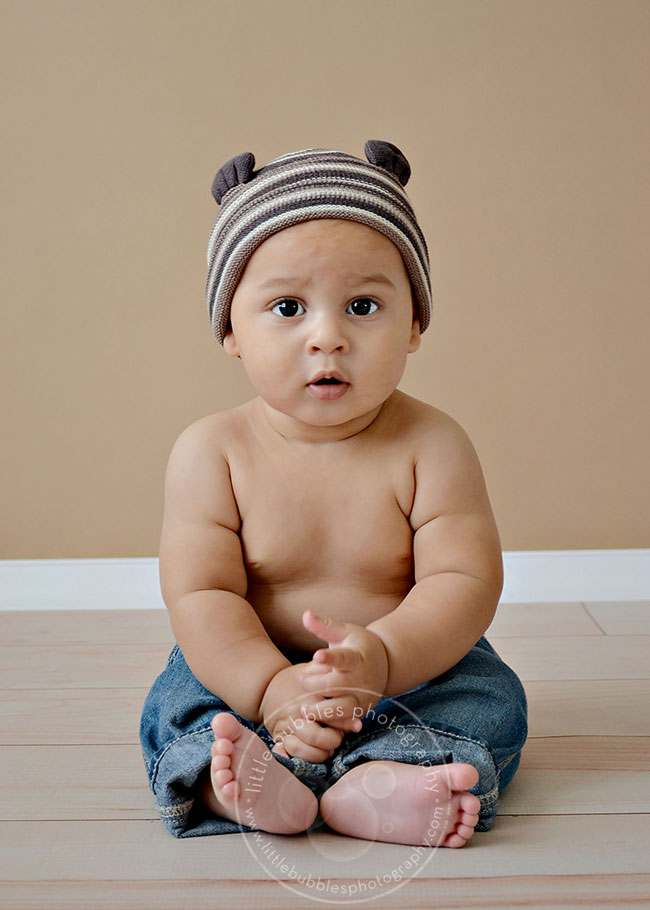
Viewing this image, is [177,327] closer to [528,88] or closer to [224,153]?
[224,153]

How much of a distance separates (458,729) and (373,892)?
0.19 metres

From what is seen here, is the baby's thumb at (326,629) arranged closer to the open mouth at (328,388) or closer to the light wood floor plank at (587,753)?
the open mouth at (328,388)

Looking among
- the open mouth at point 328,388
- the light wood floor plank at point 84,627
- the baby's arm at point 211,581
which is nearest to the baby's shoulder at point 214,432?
the baby's arm at point 211,581

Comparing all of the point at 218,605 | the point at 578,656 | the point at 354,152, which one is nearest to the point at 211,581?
the point at 218,605

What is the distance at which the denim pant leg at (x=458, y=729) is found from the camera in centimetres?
91

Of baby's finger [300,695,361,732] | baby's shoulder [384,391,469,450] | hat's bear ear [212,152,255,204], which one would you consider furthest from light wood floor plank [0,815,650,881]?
hat's bear ear [212,152,255,204]

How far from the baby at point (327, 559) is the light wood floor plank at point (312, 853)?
2cm

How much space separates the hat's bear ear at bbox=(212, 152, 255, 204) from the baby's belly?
1.33ft

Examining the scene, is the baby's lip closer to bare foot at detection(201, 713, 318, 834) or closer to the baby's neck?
the baby's neck

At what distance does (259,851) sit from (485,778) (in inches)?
8.2

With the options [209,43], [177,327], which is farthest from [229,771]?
[209,43]

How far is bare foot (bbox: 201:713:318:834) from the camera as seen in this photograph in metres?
0.82

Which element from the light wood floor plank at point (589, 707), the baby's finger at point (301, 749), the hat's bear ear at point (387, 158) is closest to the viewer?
the baby's finger at point (301, 749)

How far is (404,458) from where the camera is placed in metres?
1.05
